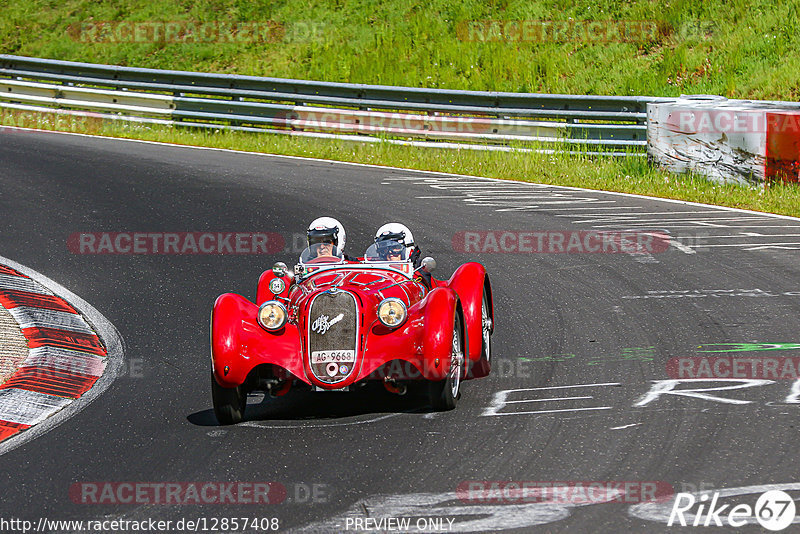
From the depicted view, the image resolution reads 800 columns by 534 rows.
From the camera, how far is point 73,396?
742 cm

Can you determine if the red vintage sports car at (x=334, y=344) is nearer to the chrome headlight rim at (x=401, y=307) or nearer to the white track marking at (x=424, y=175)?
the chrome headlight rim at (x=401, y=307)

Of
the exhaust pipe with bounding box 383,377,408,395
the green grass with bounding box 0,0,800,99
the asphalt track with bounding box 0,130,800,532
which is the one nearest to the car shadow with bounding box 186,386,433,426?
the asphalt track with bounding box 0,130,800,532

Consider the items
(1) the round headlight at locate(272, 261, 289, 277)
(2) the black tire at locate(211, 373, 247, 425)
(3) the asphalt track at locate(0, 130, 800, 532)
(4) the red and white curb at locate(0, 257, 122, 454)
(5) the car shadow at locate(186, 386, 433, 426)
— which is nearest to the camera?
(3) the asphalt track at locate(0, 130, 800, 532)

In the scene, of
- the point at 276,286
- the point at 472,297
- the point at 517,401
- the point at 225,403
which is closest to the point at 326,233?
the point at 276,286

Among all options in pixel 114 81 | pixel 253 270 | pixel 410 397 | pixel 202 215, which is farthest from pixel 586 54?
pixel 410 397

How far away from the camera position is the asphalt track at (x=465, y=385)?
17.7 ft

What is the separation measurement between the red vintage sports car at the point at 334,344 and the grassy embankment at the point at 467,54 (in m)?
8.33

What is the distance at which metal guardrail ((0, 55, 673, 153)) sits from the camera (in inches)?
699

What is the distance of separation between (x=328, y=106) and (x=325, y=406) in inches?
543

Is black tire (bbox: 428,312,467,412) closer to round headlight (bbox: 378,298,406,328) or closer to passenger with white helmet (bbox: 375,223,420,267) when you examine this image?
round headlight (bbox: 378,298,406,328)

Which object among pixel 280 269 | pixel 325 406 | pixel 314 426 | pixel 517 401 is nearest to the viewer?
pixel 314 426

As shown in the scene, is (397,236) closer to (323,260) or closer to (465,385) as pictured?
(323,260)

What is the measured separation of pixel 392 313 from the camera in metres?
6.77

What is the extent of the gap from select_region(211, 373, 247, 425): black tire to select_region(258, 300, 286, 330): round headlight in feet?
1.46
